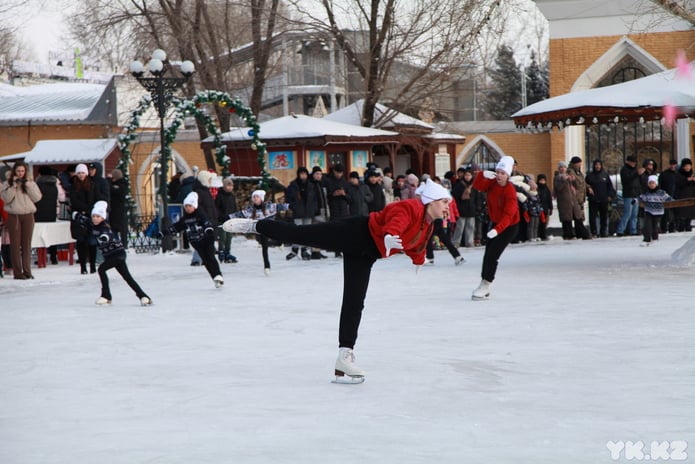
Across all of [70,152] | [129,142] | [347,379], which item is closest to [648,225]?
[129,142]

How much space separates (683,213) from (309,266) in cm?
594

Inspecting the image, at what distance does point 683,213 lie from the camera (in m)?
15.8

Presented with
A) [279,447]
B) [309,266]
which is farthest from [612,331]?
[309,266]

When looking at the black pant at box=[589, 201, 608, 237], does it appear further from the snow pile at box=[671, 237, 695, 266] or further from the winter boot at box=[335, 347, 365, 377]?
the winter boot at box=[335, 347, 365, 377]

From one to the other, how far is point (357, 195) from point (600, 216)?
249 inches

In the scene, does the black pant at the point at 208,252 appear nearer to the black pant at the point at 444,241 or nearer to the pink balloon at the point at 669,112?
the black pant at the point at 444,241

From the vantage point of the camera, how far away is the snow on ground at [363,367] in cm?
528

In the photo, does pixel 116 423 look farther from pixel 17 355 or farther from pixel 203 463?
pixel 17 355

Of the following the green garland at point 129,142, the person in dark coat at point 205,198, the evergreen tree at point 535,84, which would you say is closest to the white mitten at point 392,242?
the person in dark coat at point 205,198

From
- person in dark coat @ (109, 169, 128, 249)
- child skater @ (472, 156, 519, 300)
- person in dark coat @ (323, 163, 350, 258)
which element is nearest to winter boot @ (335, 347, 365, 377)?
child skater @ (472, 156, 519, 300)

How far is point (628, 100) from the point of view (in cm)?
1519

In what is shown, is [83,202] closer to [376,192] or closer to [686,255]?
[376,192]

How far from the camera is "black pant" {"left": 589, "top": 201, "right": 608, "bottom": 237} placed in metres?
21.5

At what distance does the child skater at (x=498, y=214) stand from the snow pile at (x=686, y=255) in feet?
14.6
